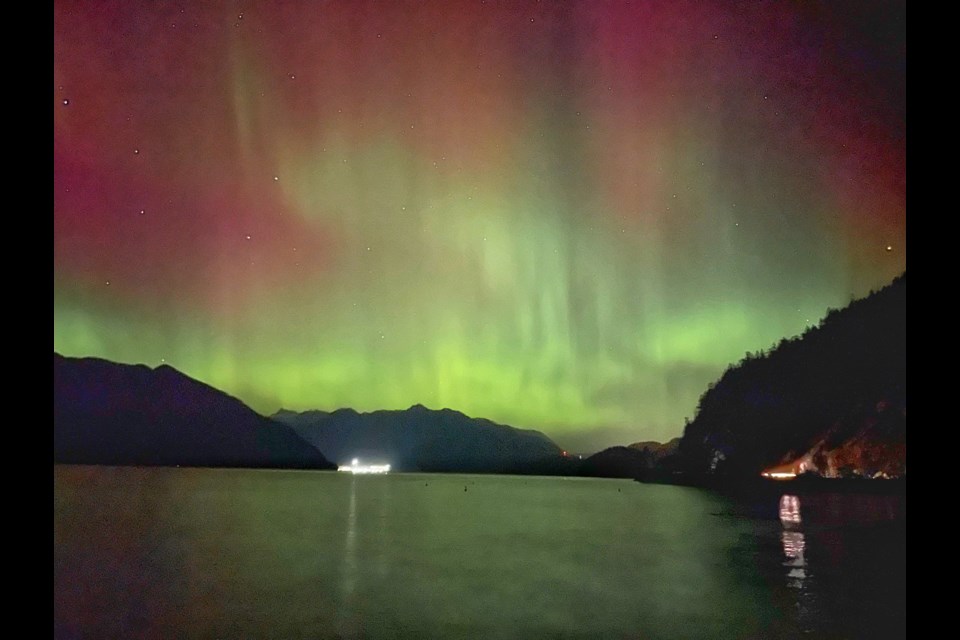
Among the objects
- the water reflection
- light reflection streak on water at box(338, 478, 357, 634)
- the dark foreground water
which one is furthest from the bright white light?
the water reflection

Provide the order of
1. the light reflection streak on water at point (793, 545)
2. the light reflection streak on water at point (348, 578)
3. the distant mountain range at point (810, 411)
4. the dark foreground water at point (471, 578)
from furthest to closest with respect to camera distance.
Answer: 1. the distant mountain range at point (810, 411)
2. the light reflection streak on water at point (793, 545)
3. the light reflection streak on water at point (348, 578)
4. the dark foreground water at point (471, 578)

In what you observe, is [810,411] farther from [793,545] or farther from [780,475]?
[793,545]

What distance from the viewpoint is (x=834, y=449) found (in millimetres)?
91625

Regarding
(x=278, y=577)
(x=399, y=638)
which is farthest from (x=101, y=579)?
(x=399, y=638)

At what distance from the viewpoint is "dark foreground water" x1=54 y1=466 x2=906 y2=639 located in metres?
17.5

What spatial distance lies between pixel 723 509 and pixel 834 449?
3234 centimetres

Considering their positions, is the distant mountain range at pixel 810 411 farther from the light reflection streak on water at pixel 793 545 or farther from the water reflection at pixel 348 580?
the water reflection at pixel 348 580

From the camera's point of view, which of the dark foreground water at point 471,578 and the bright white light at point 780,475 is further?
the bright white light at point 780,475

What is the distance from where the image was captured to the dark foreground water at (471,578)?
17.5 meters

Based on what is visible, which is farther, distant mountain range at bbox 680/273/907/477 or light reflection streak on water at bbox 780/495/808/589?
distant mountain range at bbox 680/273/907/477

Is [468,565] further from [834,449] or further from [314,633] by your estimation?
[834,449]

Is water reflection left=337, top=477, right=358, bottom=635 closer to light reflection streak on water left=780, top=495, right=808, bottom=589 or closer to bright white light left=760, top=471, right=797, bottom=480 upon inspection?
light reflection streak on water left=780, top=495, right=808, bottom=589

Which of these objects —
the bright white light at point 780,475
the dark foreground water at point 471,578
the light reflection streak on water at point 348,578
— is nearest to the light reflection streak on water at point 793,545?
the dark foreground water at point 471,578
